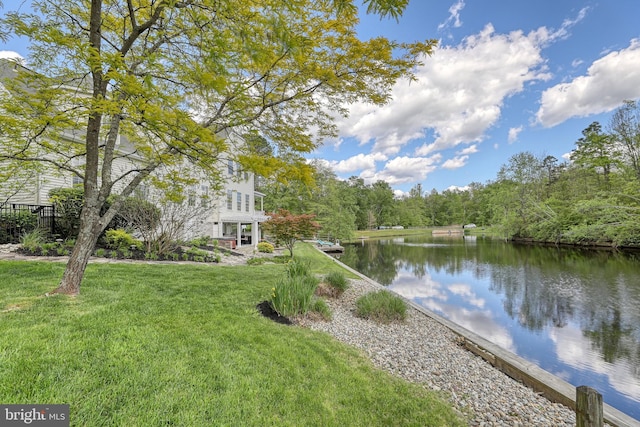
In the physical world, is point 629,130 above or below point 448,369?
above

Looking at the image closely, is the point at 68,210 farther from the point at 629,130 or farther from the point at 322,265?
the point at 629,130

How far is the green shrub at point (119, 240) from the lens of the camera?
1007 centimetres

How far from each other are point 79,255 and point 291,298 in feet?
11.5

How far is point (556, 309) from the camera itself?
8.70 metres

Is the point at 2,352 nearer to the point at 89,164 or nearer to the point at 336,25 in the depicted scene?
the point at 89,164

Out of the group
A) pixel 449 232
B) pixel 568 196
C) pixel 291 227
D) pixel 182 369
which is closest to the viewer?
pixel 182 369

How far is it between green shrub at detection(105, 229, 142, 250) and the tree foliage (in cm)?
549

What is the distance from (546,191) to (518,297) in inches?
1276

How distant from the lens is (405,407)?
279cm

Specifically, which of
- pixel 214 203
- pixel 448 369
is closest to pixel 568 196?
pixel 214 203

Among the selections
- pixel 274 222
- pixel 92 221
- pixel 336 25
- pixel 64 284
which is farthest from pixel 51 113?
pixel 274 222

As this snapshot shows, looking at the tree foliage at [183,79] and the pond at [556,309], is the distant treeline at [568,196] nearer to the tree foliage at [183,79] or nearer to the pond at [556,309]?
the pond at [556,309]

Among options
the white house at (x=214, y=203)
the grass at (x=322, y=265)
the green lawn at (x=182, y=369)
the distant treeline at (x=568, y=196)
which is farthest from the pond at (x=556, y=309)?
the white house at (x=214, y=203)

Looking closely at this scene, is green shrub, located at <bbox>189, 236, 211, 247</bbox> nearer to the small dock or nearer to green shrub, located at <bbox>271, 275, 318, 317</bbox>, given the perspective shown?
green shrub, located at <bbox>271, 275, 318, 317</bbox>
